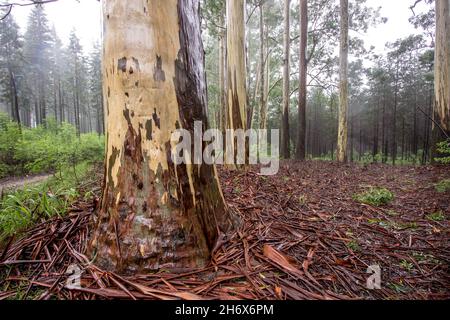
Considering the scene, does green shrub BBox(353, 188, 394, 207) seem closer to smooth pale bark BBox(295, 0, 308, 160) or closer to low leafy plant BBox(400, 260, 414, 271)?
low leafy plant BBox(400, 260, 414, 271)

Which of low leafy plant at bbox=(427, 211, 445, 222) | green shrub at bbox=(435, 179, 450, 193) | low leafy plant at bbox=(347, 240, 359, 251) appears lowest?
low leafy plant at bbox=(427, 211, 445, 222)

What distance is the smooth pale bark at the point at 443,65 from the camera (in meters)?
6.59

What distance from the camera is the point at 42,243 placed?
149cm

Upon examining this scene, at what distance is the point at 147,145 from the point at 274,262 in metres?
1.05

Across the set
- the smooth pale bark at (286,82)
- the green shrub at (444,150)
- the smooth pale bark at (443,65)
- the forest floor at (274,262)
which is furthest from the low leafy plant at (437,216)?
the smooth pale bark at (286,82)

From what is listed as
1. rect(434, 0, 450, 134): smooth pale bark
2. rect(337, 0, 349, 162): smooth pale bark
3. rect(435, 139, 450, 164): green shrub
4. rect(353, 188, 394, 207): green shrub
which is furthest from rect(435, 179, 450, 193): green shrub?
rect(337, 0, 349, 162): smooth pale bark

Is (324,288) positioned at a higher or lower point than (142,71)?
lower

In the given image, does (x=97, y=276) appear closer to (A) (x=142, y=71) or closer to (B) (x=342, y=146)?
(A) (x=142, y=71)

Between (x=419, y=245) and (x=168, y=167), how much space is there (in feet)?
6.66

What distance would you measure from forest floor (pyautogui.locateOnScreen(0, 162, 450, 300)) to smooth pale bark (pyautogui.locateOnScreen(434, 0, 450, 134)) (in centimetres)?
672

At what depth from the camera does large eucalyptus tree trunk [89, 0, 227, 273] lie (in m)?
1.29

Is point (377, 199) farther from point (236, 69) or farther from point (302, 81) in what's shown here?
point (302, 81)

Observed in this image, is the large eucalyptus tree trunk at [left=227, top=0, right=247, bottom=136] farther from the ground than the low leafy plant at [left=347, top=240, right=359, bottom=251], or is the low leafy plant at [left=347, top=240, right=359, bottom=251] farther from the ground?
the large eucalyptus tree trunk at [left=227, top=0, right=247, bottom=136]
